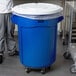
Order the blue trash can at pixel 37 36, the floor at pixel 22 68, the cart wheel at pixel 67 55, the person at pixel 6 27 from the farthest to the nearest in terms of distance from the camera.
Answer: the cart wheel at pixel 67 55 → the person at pixel 6 27 → the floor at pixel 22 68 → the blue trash can at pixel 37 36

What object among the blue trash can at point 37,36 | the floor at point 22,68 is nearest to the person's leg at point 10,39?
the floor at point 22,68

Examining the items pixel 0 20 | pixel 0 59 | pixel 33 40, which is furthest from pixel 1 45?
pixel 33 40

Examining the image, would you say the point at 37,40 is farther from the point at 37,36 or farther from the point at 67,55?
the point at 67,55

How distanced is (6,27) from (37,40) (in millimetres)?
785

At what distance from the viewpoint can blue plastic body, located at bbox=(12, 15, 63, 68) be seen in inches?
91.6

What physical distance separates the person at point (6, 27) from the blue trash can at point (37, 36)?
1.23 feet

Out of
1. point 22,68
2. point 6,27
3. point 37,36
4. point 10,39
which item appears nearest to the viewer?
point 37,36

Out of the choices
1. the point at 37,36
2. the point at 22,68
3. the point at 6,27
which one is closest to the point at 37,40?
the point at 37,36

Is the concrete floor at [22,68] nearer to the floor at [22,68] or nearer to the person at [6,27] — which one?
the floor at [22,68]

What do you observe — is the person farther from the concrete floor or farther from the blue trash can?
the blue trash can

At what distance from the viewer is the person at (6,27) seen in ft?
8.95

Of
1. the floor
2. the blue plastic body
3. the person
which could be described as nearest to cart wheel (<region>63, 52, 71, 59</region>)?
the floor

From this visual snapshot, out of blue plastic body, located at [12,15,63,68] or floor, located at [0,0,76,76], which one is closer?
blue plastic body, located at [12,15,63,68]

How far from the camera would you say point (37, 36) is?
92.4 inches
